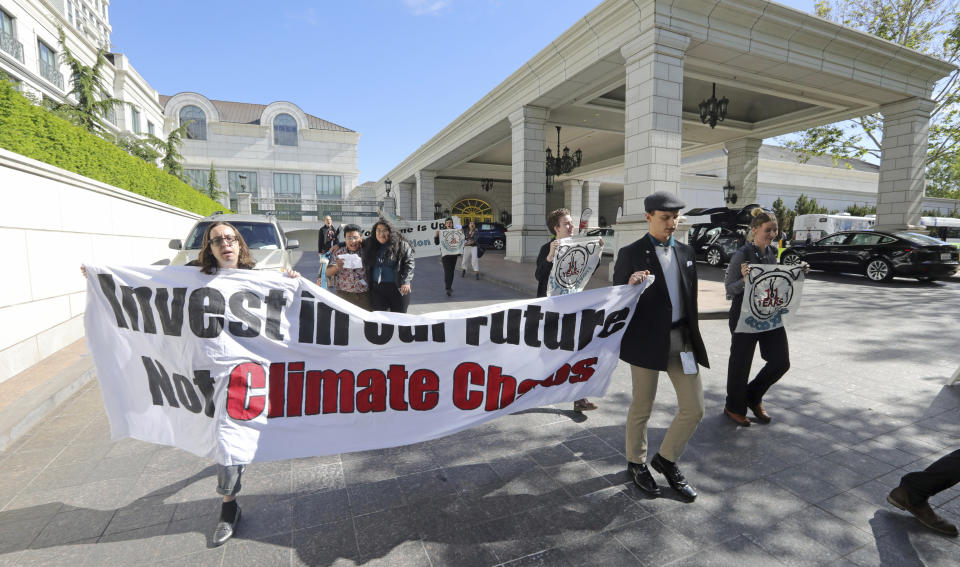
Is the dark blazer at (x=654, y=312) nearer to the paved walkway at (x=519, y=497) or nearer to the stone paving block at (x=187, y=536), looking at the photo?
the paved walkway at (x=519, y=497)

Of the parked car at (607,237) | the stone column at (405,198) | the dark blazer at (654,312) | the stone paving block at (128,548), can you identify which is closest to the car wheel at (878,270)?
the parked car at (607,237)

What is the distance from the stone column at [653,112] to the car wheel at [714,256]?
686 centimetres

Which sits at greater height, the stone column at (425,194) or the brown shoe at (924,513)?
the stone column at (425,194)

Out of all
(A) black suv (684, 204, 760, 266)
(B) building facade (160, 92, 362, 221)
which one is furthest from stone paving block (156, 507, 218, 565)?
(B) building facade (160, 92, 362, 221)

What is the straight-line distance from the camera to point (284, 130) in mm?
46844

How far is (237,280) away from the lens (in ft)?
9.27

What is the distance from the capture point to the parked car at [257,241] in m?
7.61

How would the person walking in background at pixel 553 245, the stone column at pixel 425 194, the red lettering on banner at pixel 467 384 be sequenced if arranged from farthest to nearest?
the stone column at pixel 425 194
the person walking in background at pixel 553 245
the red lettering on banner at pixel 467 384

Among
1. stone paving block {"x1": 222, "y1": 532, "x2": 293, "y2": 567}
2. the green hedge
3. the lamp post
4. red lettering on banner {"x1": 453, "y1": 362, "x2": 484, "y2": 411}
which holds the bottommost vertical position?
stone paving block {"x1": 222, "y1": 532, "x2": 293, "y2": 567}

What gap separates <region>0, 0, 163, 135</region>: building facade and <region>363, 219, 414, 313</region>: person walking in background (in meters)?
21.3

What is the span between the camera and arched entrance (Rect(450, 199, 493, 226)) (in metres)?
35.2

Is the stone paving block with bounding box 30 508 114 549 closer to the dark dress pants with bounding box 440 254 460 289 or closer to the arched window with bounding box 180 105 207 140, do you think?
the dark dress pants with bounding box 440 254 460 289

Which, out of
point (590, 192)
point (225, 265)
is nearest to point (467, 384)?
point (225, 265)

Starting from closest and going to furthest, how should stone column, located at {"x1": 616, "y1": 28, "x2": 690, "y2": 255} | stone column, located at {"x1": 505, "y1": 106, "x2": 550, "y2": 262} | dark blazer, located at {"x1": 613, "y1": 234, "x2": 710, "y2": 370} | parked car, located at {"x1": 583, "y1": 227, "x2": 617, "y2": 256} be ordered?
dark blazer, located at {"x1": 613, "y1": 234, "x2": 710, "y2": 370}, stone column, located at {"x1": 616, "y1": 28, "x2": 690, "y2": 255}, stone column, located at {"x1": 505, "y1": 106, "x2": 550, "y2": 262}, parked car, located at {"x1": 583, "y1": 227, "x2": 617, "y2": 256}
